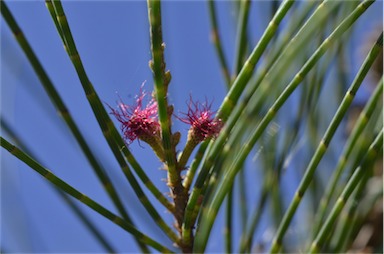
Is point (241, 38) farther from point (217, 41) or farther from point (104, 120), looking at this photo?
point (104, 120)

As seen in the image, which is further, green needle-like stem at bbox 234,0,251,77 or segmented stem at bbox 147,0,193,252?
green needle-like stem at bbox 234,0,251,77

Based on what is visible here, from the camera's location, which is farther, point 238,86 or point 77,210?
point 77,210

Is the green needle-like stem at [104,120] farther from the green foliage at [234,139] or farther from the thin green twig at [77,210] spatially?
the thin green twig at [77,210]

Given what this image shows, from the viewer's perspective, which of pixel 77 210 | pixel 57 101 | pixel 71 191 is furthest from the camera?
pixel 77 210

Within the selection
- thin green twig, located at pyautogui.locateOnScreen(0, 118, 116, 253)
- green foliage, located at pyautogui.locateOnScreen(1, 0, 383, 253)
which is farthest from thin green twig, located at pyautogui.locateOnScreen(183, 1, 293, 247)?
thin green twig, located at pyautogui.locateOnScreen(0, 118, 116, 253)

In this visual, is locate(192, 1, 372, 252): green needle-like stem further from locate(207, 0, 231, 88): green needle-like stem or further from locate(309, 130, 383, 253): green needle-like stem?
locate(207, 0, 231, 88): green needle-like stem

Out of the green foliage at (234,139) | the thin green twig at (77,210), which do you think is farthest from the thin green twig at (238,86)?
the thin green twig at (77,210)

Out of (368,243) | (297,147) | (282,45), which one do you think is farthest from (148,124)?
(368,243)

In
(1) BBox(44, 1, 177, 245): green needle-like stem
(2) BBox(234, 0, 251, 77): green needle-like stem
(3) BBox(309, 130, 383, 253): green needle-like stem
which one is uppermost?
(2) BBox(234, 0, 251, 77): green needle-like stem

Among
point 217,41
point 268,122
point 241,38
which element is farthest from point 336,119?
point 217,41
